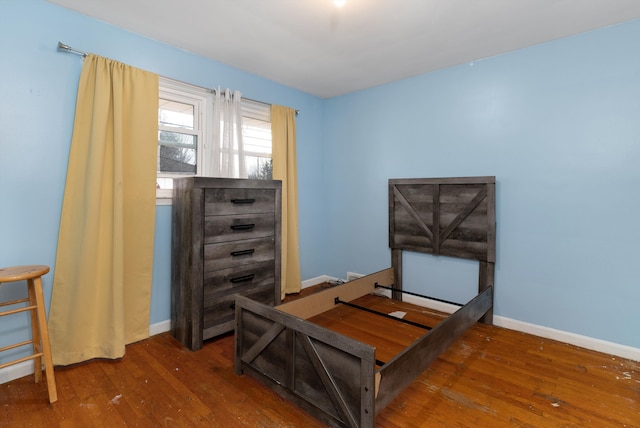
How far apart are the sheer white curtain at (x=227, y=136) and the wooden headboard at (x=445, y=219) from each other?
173cm

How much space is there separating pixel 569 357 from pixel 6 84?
4283mm

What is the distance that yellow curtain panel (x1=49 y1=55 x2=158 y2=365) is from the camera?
2.09m

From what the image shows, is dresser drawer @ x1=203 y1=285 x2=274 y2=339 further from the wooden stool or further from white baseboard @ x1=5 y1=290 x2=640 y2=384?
the wooden stool

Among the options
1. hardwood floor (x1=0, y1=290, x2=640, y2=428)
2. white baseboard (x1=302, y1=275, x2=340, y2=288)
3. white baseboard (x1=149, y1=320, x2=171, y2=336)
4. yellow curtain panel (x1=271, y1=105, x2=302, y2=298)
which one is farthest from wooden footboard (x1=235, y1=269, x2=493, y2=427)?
white baseboard (x1=302, y1=275, x2=340, y2=288)

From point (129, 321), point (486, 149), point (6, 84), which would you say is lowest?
point (129, 321)

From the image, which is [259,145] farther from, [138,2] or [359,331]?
[359,331]

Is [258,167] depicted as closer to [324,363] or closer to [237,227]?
[237,227]

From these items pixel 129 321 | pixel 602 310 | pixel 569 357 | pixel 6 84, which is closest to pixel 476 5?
pixel 602 310

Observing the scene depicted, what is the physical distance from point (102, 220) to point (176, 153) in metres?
0.86

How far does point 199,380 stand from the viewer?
6.38 ft

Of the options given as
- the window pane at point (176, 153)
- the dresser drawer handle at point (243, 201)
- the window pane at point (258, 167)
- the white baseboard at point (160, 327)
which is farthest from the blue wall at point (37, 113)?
the window pane at point (258, 167)

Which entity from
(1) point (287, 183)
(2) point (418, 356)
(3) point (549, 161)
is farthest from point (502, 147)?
(1) point (287, 183)

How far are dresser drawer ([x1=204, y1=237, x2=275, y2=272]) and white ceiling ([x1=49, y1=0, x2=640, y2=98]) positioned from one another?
1.70 meters

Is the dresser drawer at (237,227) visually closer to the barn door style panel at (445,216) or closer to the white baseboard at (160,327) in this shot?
the white baseboard at (160,327)
